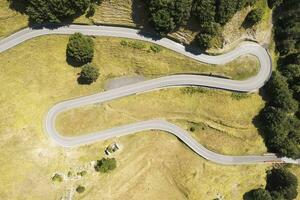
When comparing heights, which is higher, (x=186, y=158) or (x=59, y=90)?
(x=186, y=158)

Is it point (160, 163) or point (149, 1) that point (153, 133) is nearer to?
point (160, 163)

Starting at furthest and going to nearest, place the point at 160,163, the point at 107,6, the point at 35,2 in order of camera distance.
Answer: the point at 160,163
the point at 107,6
the point at 35,2

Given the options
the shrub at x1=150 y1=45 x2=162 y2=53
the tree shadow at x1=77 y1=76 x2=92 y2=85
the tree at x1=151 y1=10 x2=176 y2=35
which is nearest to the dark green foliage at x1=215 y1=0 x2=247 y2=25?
the tree at x1=151 y1=10 x2=176 y2=35

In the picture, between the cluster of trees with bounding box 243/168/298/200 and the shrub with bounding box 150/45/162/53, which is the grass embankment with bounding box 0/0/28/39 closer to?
the shrub with bounding box 150/45/162/53

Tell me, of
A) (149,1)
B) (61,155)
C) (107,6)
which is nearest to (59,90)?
(61,155)

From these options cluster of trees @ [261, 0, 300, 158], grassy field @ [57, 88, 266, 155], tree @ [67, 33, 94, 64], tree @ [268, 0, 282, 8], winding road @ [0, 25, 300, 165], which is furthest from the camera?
cluster of trees @ [261, 0, 300, 158]

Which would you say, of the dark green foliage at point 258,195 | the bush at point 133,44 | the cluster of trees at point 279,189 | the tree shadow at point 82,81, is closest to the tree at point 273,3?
the bush at point 133,44
